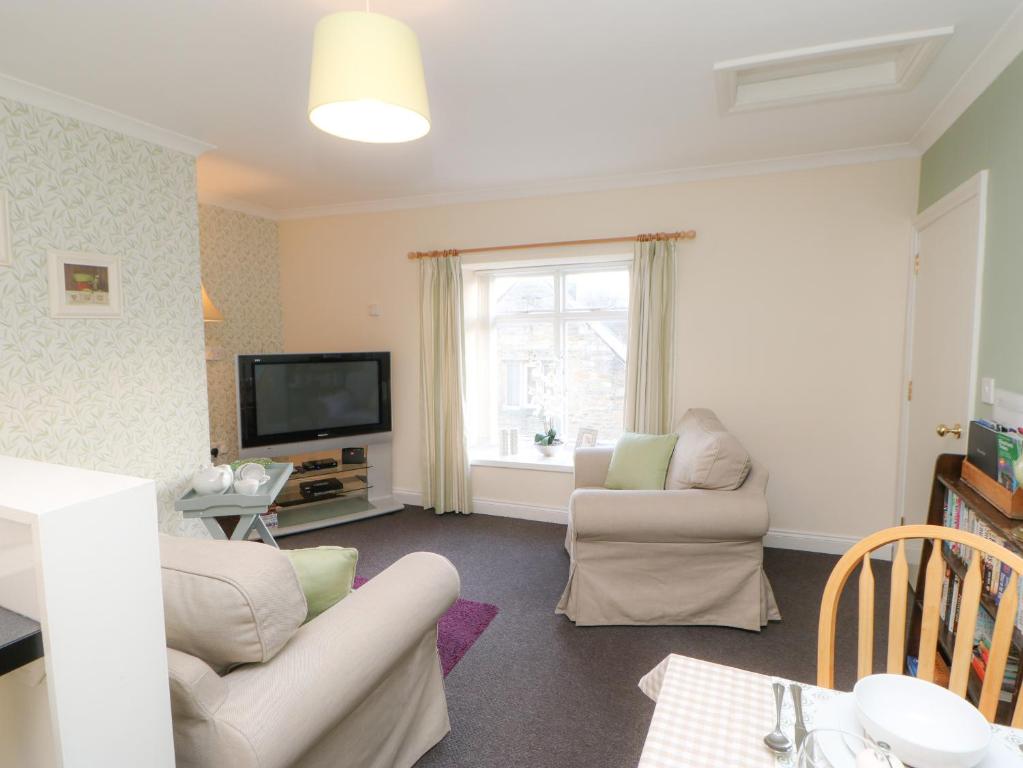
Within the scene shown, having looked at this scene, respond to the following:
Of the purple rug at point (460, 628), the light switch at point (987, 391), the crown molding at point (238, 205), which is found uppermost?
the crown molding at point (238, 205)

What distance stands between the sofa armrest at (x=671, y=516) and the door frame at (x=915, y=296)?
1.04 meters

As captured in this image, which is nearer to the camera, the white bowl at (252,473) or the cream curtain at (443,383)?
the white bowl at (252,473)

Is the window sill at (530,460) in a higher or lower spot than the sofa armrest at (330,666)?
lower

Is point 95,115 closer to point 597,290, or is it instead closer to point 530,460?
point 597,290

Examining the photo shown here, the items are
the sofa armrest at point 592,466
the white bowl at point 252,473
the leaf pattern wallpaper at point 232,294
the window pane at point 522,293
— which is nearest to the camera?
the white bowl at point 252,473

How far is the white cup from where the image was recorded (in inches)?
117

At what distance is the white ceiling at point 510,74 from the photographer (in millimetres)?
1979

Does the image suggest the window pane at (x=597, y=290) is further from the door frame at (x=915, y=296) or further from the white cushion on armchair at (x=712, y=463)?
the door frame at (x=915, y=296)

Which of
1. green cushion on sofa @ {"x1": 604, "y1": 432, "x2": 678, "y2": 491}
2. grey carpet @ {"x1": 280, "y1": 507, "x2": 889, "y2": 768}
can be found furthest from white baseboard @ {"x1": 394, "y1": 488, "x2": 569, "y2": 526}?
green cushion on sofa @ {"x1": 604, "y1": 432, "x2": 678, "y2": 491}

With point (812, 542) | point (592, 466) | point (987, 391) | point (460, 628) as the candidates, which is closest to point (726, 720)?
point (460, 628)

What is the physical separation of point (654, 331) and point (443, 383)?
5.48 feet

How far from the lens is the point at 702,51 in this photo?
7.33 feet

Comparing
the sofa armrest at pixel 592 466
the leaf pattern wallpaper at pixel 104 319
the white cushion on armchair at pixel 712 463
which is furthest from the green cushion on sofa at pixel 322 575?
the sofa armrest at pixel 592 466

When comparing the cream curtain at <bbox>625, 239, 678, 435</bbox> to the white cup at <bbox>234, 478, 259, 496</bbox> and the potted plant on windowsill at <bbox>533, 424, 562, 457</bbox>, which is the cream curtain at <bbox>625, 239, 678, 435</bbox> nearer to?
the potted plant on windowsill at <bbox>533, 424, 562, 457</bbox>
